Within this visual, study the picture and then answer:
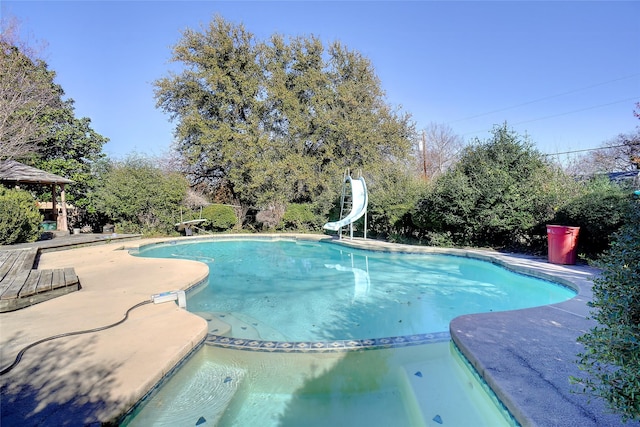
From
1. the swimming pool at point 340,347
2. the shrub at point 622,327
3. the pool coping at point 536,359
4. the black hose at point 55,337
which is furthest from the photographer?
the black hose at point 55,337

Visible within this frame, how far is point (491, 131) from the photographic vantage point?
30.4ft

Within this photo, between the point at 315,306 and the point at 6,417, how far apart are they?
376 cm

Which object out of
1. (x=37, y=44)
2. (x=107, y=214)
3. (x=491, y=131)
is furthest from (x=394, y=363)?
(x=37, y=44)

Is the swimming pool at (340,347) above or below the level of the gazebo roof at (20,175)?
below

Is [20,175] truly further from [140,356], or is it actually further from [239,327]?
[140,356]

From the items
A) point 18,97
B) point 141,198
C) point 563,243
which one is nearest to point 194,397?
point 563,243

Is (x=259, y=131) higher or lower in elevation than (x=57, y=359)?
higher

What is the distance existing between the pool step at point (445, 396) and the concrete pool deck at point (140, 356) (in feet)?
0.54

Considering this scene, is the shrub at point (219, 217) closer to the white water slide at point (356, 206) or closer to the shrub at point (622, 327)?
the white water slide at point (356, 206)

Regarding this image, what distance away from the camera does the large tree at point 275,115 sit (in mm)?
15250

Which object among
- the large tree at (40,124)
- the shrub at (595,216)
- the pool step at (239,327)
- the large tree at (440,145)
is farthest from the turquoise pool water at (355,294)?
the large tree at (440,145)

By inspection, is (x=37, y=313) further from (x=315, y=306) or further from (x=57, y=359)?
(x=315, y=306)

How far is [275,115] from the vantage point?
55.3 ft

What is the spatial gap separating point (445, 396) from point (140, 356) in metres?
2.55
